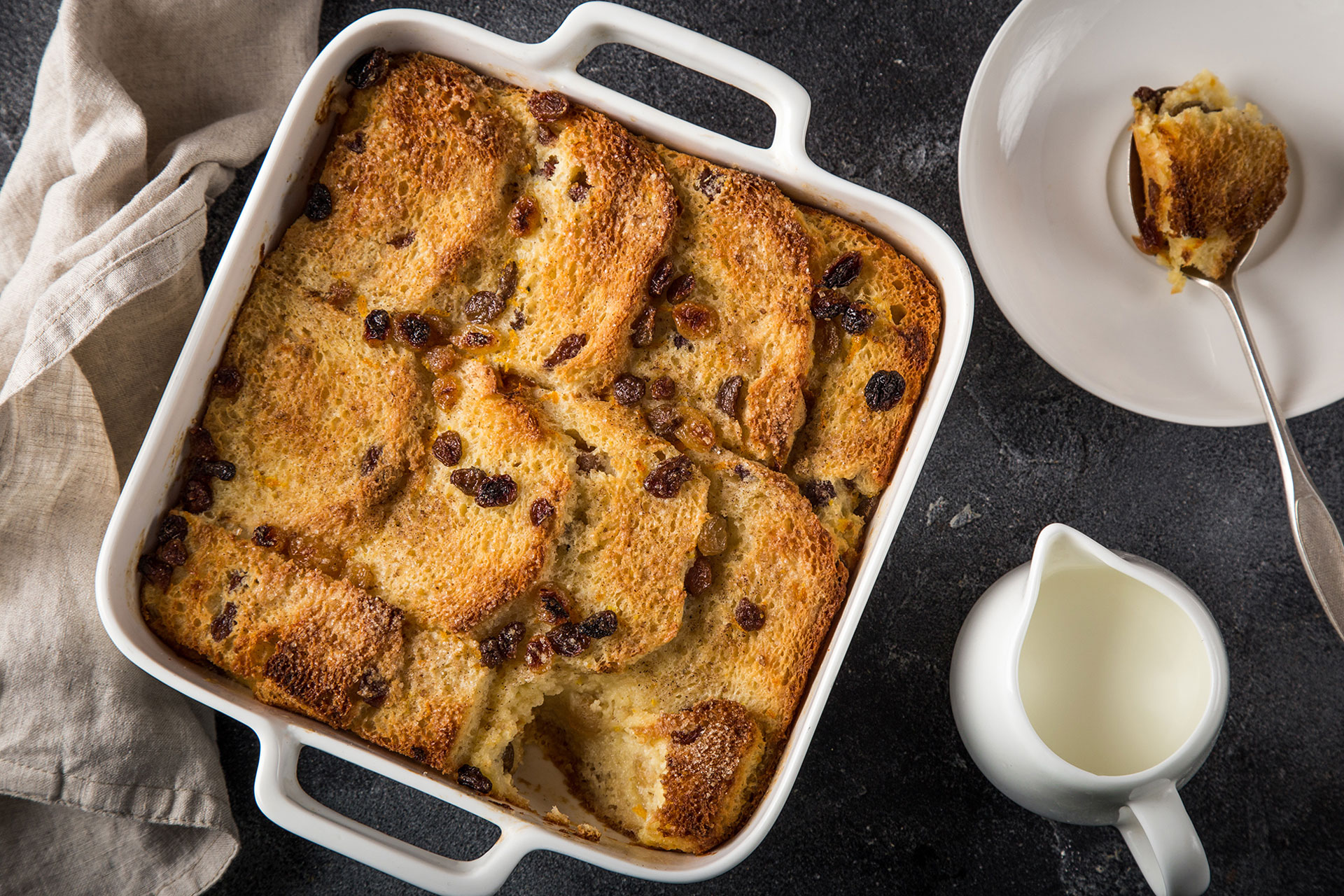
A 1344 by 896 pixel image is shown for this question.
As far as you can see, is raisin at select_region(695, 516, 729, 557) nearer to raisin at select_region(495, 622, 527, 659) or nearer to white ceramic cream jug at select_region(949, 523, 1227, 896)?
raisin at select_region(495, 622, 527, 659)

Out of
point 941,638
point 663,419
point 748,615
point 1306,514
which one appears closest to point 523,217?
point 663,419

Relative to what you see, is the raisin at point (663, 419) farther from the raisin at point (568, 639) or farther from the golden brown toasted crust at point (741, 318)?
the raisin at point (568, 639)

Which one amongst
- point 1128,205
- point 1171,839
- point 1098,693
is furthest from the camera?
point 1128,205

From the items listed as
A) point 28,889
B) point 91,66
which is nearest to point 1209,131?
point 91,66

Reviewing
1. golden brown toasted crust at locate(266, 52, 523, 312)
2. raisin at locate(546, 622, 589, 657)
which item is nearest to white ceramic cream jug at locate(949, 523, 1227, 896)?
raisin at locate(546, 622, 589, 657)

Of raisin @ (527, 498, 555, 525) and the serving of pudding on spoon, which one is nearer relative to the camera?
raisin @ (527, 498, 555, 525)

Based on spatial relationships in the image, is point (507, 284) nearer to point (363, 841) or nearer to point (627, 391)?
point (627, 391)
